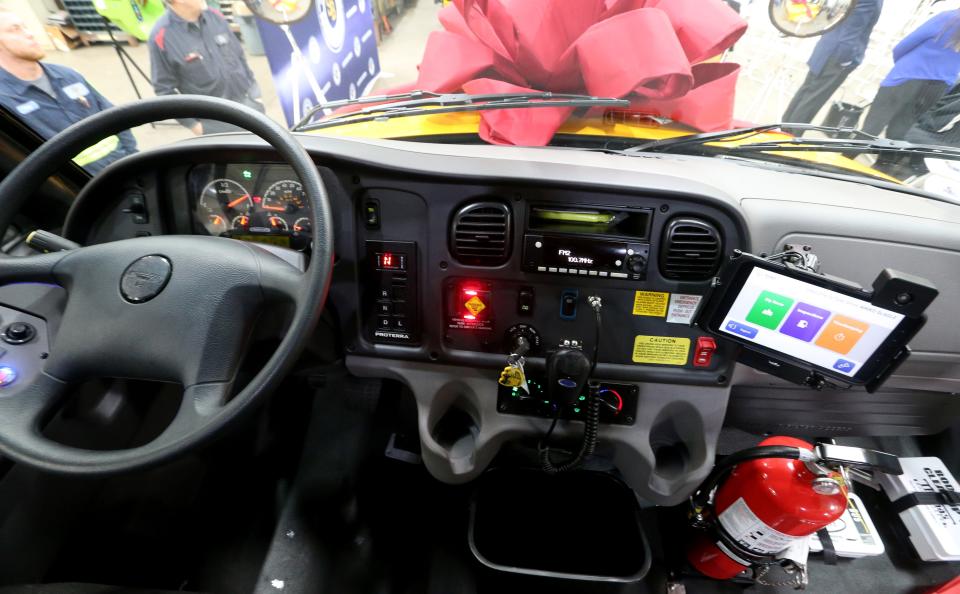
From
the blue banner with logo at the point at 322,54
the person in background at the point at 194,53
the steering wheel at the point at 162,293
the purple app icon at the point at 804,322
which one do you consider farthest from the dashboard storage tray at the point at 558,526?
the person in background at the point at 194,53

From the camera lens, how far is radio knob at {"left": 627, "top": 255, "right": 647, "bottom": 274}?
110cm

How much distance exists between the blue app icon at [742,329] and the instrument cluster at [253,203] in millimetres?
1033

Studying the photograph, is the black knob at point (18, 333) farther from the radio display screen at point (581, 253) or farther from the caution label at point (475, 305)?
the radio display screen at point (581, 253)

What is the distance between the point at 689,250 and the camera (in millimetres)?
1097

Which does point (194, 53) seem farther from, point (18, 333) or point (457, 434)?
point (457, 434)

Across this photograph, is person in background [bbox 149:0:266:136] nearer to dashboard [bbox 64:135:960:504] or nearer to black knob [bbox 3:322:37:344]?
dashboard [bbox 64:135:960:504]

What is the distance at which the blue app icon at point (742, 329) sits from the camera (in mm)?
1084

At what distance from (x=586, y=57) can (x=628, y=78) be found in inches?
6.4

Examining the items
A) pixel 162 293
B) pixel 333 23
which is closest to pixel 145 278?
pixel 162 293

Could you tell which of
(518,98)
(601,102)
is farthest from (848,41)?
(518,98)

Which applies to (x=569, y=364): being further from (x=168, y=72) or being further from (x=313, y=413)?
(x=168, y=72)

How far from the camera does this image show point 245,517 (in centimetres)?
Result: 154

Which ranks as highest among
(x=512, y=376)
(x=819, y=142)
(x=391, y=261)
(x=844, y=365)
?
(x=819, y=142)

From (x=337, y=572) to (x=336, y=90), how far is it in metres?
2.69
